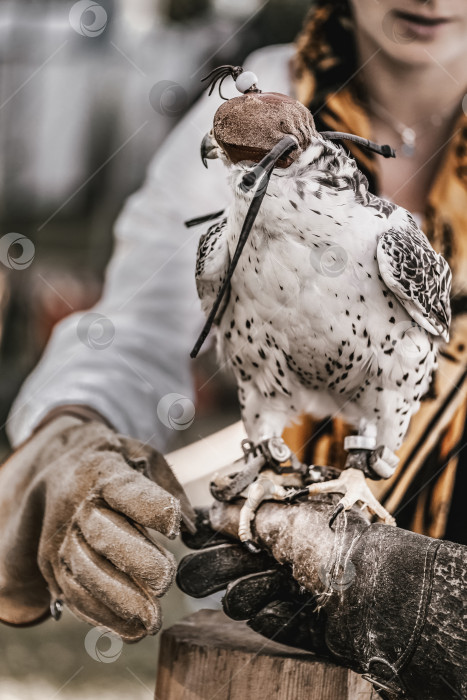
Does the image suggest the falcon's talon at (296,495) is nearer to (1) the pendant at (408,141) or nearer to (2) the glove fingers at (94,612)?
(2) the glove fingers at (94,612)

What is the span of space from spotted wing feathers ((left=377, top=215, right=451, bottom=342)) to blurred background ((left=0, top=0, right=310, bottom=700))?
1.05m

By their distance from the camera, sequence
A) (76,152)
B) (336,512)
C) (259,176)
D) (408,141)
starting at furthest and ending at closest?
(76,152), (408,141), (336,512), (259,176)

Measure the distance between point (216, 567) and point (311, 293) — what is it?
0.34 meters

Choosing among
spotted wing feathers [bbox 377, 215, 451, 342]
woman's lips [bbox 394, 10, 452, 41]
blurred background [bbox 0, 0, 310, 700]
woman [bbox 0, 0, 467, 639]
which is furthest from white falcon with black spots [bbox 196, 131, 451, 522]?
blurred background [bbox 0, 0, 310, 700]

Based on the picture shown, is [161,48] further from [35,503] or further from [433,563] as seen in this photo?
[433,563]

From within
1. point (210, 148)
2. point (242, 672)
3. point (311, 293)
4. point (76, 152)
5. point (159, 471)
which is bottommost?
point (76, 152)

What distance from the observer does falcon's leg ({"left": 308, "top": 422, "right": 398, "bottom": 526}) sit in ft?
2.53

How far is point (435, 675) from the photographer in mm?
638

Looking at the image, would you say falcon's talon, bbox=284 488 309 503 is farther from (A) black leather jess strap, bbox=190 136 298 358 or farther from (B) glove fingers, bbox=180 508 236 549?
(A) black leather jess strap, bbox=190 136 298 358

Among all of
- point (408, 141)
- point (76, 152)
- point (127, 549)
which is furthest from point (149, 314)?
point (76, 152)

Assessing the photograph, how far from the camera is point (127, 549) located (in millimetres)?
756

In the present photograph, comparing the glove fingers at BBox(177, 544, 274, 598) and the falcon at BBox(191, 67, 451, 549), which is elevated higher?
the falcon at BBox(191, 67, 451, 549)

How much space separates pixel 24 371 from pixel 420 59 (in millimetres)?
2372

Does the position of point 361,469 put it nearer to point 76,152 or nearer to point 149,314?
point 149,314
